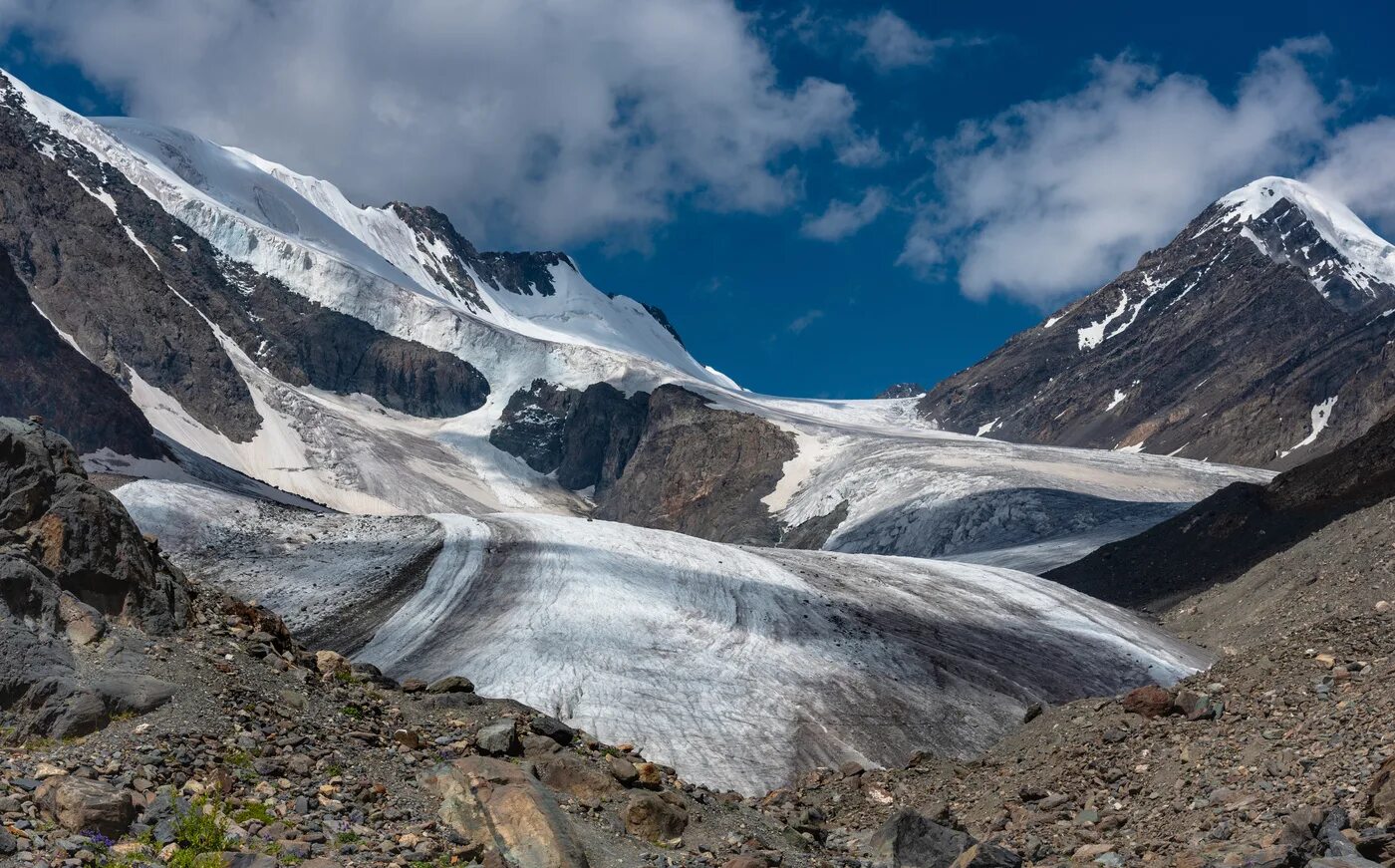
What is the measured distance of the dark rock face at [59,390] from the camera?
132m

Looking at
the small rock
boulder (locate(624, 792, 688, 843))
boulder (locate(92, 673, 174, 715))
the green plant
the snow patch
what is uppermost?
the snow patch

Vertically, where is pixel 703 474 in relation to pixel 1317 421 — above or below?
below


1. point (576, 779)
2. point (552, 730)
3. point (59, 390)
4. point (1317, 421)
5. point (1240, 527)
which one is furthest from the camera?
point (1317, 421)

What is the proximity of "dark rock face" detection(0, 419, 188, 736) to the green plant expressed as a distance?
197 cm

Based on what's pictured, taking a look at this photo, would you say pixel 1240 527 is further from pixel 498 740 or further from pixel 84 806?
pixel 84 806

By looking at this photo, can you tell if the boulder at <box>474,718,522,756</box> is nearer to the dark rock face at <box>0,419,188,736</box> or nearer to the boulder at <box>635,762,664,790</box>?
the boulder at <box>635,762,664,790</box>

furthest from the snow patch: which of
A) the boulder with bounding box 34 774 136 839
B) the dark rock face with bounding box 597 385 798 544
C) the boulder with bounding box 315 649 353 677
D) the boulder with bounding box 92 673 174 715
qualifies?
the boulder with bounding box 34 774 136 839

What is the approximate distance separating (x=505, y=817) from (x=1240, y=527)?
61.0 meters

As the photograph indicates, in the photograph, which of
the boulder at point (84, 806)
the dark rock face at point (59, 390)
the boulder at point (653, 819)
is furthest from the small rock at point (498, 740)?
the dark rock face at point (59, 390)

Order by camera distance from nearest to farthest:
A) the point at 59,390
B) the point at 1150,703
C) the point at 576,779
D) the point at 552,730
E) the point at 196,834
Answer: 1. the point at 196,834
2. the point at 576,779
3. the point at 552,730
4. the point at 1150,703
5. the point at 59,390

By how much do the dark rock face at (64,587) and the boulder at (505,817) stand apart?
10.5 ft

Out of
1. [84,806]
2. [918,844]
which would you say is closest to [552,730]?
[918,844]

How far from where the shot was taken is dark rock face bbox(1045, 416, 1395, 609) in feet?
202

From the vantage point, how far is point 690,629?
A: 3881 centimetres
